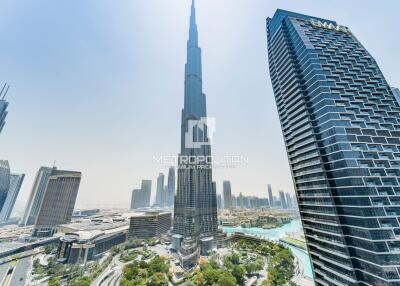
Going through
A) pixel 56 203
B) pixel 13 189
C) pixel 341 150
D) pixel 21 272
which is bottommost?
pixel 21 272

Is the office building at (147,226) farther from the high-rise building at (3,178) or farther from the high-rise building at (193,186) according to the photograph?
Answer: the high-rise building at (3,178)

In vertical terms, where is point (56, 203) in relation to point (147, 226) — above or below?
above

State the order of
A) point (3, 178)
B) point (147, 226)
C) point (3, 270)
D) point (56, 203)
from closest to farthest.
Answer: point (3, 270) < point (3, 178) < point (147, 226) < point (56, 203)

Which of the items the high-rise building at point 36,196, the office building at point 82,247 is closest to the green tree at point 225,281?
the office building at point 82,247

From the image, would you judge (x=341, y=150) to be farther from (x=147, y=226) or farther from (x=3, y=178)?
(x=3, y=178)

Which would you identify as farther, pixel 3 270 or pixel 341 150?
pixel 3 270

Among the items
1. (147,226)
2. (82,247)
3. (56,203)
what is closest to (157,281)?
(82,247)

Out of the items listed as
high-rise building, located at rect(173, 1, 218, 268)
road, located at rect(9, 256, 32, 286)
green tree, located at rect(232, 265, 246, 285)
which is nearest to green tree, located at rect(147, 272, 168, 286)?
high-rise building, located at rect(173, 1, 218, 268)

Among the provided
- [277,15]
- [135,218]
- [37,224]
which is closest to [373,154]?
[277,15]
